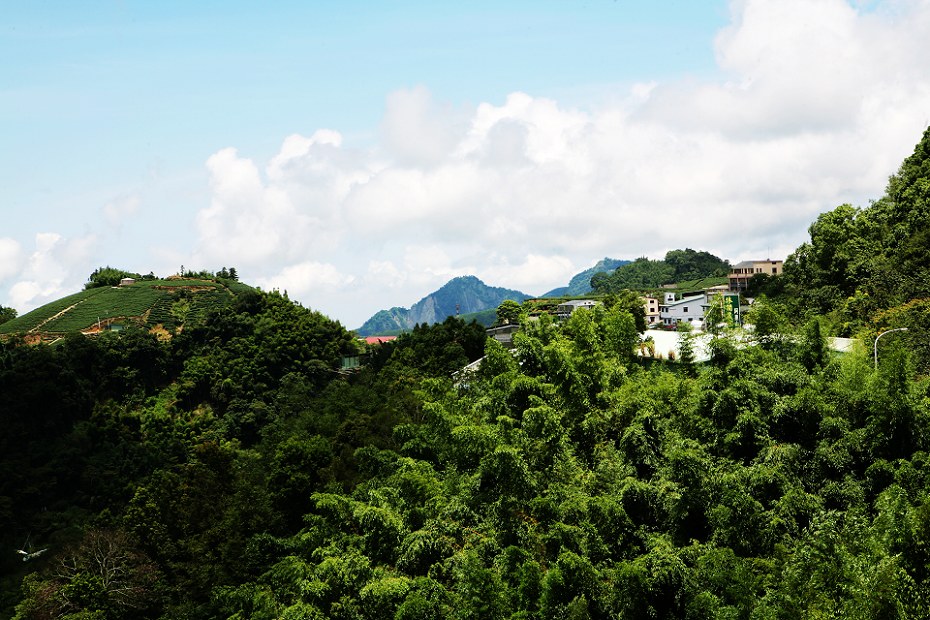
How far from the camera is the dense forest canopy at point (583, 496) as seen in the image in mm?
18109

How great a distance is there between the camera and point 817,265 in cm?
5275

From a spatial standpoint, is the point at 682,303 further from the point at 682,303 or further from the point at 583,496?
the point at 583,496

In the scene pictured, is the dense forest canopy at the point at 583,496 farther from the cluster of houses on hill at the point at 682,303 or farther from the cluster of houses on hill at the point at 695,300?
the cluster of houses on hill at the point at 695,300

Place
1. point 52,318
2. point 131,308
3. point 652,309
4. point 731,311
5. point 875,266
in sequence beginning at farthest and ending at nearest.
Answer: point 52,318 → point 131,308 → point 652,309 → point 875,266 → point 731,311

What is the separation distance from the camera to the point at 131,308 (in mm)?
92875

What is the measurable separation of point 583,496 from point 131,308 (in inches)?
3188

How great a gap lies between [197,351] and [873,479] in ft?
228

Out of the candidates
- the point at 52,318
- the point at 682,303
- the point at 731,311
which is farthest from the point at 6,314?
the point at 731,311

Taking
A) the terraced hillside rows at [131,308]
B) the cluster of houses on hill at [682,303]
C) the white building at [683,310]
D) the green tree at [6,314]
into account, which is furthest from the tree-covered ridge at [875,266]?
the green tree at [6,314]

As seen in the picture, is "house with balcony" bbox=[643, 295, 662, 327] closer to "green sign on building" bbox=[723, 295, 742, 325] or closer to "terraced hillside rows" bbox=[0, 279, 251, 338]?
"green sign on building" bbox=[723, 295, 742, 325]

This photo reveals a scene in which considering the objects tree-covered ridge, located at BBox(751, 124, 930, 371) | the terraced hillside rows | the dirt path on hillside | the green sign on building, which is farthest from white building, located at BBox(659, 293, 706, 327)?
the dirt path on hillside

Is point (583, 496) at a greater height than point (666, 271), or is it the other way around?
point (666, 271)

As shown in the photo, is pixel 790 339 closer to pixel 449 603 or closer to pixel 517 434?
pixel 517 434

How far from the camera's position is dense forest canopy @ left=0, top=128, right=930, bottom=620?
18.1m
